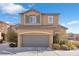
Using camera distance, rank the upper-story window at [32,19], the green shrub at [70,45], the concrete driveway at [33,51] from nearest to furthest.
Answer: the concrete driveway at [33,51] < the green shrub at [70,45] < the upper-story window at [32,19]

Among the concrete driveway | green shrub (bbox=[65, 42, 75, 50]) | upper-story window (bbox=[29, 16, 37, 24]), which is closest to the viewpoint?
the concrete driveway

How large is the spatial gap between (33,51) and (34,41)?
0.55m

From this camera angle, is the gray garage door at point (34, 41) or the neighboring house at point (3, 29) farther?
the gray garage door at point (34, 41)

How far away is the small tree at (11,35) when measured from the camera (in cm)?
1969

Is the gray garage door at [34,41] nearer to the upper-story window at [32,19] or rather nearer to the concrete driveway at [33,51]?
the concrete driveway at [33,51]

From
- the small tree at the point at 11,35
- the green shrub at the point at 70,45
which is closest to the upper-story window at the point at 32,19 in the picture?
the small tree at the point at 11,35

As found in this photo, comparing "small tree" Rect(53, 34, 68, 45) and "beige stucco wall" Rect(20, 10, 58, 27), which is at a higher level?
"beige stucco wall" Rect(20, 10, 58, 27)

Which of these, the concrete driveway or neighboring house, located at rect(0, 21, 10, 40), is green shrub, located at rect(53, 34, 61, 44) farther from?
neighboring house, located at rect(0, 21, 10, 40)

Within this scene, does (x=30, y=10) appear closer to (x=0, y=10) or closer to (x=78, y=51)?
(x=0, y=10)

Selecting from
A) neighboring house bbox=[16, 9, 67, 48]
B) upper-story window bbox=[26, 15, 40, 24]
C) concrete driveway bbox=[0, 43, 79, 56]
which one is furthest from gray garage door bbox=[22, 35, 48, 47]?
upper-story window bbox=[26, 15, 40, 24]

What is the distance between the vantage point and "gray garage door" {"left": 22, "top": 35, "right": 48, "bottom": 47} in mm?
19891

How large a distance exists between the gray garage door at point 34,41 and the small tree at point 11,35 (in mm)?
506

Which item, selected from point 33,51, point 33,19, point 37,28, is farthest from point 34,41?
point 33,19

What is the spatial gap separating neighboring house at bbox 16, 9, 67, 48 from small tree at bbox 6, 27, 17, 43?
23cm
